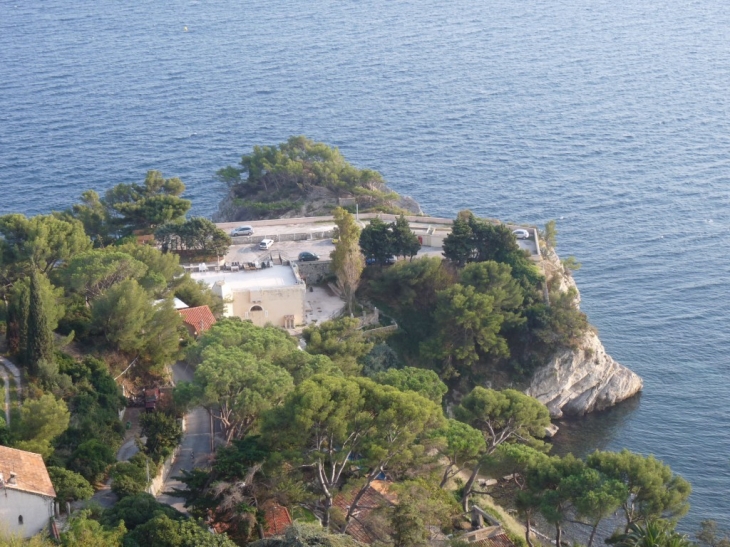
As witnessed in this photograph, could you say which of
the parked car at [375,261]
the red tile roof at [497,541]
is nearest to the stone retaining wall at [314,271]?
the parked car at [375,261]

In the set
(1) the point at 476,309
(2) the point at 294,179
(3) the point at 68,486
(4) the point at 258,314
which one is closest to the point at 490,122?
(2) the point at 294,179

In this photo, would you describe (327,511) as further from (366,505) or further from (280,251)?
(280,251)

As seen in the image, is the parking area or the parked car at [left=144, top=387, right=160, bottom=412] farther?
the parking area

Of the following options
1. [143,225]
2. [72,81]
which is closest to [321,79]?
[72,81]

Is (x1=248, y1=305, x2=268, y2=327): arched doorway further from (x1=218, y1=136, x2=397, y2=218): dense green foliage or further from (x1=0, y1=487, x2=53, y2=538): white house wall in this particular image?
(x1=0, y1=487, x2=53, y2=538): white house wall

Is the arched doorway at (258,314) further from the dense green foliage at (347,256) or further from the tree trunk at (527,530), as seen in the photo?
the tree trunk at (527,530)

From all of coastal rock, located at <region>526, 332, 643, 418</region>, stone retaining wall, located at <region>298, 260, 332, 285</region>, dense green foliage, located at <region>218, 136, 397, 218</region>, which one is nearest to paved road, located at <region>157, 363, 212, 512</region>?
stone retaining wall, located at <region>298, 260, 332, 285</region>
